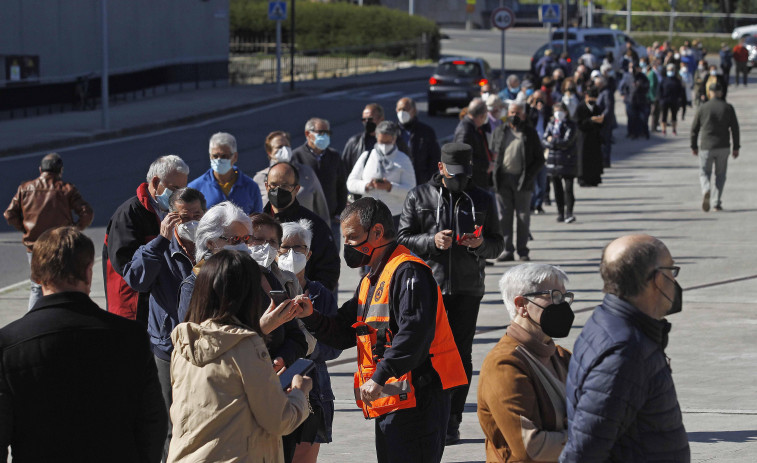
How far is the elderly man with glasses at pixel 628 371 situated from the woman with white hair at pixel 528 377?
31cm

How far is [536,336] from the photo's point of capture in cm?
495

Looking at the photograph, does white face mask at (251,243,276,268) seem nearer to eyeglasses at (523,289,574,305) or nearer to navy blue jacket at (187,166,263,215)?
eyeglasses at (523,289,574,305)

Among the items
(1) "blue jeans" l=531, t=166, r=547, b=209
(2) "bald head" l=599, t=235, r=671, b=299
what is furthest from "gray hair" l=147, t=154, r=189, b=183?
(1) "blue jeans" l=531, t=166, r=547, b=209

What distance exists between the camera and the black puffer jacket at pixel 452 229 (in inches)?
334

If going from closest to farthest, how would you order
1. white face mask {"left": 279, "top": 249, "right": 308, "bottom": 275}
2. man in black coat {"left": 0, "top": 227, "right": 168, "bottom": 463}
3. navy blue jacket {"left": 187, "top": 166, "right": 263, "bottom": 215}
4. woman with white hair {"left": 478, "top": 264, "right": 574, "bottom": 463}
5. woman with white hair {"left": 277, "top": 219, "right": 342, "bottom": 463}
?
man in black coat {"left": 0, "top": 227, "right": 168, "bottom": 463}, woman with white hair {"left": 478, "top": 264, "right": 574, "bottom": 463}, woman with white hair {"left": 277, "top": 219, "right": 342, "bottom": 463}, white face mask {"left": 279, "top": 249, "right": 308, "bottom": 275}, navy blue jacket {"left": 187, "top": 166, "right": 263, "bottom": 215}

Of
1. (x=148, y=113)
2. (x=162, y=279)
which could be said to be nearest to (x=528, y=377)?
(x=162, y=279)

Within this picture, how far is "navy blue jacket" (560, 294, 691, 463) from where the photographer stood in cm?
425

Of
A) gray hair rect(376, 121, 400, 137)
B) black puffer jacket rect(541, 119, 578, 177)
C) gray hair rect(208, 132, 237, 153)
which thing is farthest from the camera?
black puffer jacket rect(541, 119, 578, 177)

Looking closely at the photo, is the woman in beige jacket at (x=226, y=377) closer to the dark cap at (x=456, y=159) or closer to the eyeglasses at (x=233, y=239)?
the eyeglasses at (x=233, y=239)

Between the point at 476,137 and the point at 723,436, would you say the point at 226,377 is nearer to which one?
the point at 723,436

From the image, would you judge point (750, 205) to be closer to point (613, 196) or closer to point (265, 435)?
point (613, 196)

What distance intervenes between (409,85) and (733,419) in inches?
1527

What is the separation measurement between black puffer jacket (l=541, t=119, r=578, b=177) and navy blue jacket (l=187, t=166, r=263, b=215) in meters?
8.52

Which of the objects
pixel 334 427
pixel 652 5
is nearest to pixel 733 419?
pixel 334 427
